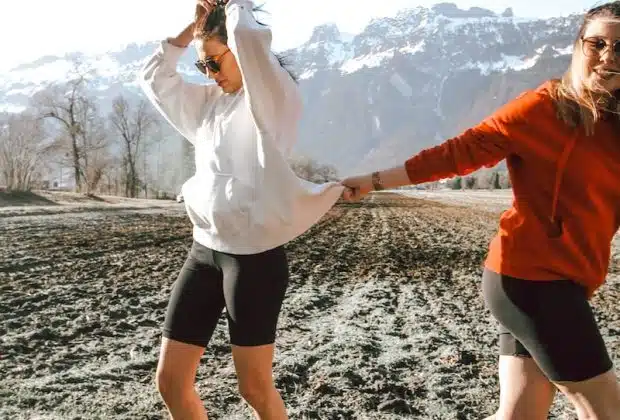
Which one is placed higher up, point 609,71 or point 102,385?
point 609,71

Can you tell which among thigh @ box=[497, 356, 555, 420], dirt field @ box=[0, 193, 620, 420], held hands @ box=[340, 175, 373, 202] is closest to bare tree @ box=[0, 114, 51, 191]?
dirt field @ box=[0, 193, 620, 420]

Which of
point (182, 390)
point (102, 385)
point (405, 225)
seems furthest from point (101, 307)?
point (405, 225)

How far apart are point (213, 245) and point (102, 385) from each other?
6.91ft

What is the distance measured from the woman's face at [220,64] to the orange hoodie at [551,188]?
87cm

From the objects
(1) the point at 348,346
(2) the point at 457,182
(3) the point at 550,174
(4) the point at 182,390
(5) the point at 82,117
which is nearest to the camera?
(3) the point at 550,174

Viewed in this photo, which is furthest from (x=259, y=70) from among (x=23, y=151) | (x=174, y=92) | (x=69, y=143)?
(x=69, y=143)

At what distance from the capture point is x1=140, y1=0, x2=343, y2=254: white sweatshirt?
198 cm

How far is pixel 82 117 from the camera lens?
45094mm

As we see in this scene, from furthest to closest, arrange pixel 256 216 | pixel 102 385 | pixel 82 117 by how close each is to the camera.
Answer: pixel 82 117 → pixel 102 385 → pixel 256 216

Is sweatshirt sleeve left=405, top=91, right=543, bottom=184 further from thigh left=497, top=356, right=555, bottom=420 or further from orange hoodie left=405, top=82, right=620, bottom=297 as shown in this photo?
thigh left=497, top=356, right=555, bottom=420

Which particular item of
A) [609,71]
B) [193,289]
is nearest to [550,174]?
[609,71]

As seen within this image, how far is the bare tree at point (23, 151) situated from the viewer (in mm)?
32141

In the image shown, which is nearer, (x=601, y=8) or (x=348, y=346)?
(x=601, y=8)

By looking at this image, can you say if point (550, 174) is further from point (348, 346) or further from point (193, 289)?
point (348, 346)
